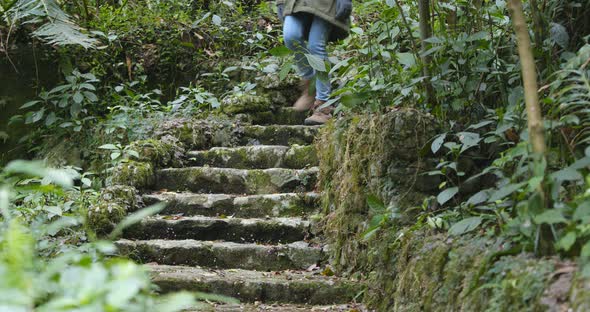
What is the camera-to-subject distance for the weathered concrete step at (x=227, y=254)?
373 centimetres

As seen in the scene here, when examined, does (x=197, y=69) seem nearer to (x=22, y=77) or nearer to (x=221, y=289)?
(x=22, y=77)

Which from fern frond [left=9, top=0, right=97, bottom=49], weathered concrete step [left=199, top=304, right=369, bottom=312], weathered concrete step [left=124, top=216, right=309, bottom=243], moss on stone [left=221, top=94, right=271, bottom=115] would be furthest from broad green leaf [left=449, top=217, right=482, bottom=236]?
fern frond [left=9, top=0, right=97, bottom=49]

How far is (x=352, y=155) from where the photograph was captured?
3.60m

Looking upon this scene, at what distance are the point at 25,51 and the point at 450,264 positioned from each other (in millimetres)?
5080

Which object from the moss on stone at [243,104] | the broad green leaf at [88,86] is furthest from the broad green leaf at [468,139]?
the broad green leaf at [88,86]

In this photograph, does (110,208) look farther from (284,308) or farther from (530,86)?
(530,86)

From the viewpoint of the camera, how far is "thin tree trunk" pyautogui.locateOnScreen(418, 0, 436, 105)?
3270 mm

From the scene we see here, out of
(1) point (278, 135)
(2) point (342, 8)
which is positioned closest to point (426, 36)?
(2) point (342, 8)

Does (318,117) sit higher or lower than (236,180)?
higher

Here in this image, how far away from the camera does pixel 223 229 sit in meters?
4.05

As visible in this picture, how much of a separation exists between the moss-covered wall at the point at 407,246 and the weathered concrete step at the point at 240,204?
21 centimetres

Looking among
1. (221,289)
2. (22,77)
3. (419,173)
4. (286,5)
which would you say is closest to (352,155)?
(419,173)

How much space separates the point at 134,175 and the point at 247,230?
3.23 ft

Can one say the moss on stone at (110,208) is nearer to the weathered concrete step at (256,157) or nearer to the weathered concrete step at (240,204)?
the weathered concrete step at (240,204)
